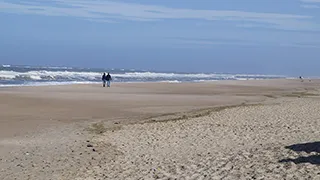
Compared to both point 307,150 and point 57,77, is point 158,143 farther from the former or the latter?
point 57,77

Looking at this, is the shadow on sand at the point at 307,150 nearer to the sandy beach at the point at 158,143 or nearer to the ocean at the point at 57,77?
the sandy beach at the point at 158,143

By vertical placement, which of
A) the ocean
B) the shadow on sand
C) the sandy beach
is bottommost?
the ocean

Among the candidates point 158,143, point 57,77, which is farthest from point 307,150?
point 57,77

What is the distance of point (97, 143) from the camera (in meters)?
13.6

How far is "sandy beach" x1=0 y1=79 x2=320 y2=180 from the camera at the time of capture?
32.0 feet

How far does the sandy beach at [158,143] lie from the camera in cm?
974

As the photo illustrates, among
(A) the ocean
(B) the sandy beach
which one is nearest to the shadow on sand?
(B) the sandy beach

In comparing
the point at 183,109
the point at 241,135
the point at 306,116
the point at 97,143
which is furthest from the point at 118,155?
the point at 183,109

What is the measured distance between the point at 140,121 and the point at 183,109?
16.9 ft

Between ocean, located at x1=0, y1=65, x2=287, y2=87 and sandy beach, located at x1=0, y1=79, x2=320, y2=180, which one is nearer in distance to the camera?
sandy beach, located at x1=0, y1=79, x2=320, y2=180

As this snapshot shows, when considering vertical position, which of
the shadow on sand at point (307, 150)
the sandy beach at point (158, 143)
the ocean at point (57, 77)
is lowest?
the ocean at point (57, 77)

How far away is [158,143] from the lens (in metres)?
13.5

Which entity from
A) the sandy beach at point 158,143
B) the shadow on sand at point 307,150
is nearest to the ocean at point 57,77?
the sandy beach at point 158,143

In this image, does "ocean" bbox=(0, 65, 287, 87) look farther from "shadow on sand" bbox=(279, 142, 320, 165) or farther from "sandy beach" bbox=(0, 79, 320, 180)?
"shadow on sand" bbox=(279, 142, 320, 165)
